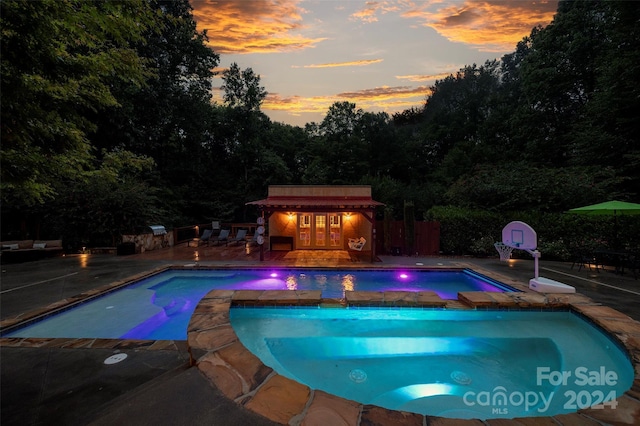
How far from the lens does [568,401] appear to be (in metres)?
3.61

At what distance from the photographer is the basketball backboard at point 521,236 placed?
7.16 metres

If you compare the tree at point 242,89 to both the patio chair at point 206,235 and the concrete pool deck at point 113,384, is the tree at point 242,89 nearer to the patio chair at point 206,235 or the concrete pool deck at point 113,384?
the patio chair at point 206,235

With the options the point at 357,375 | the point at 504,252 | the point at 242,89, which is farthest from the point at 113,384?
the point at 242,89

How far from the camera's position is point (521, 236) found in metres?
7.53

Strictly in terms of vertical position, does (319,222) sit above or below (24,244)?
above

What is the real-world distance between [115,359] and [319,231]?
12.2 m

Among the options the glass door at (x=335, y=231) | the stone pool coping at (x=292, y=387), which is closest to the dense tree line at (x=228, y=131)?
the stone pool coping at (x=292, y=387)

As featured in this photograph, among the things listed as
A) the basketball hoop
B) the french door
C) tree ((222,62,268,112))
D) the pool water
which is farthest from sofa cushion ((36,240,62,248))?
the basketball hoop

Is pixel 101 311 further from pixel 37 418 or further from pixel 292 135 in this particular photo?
pixel 292 135

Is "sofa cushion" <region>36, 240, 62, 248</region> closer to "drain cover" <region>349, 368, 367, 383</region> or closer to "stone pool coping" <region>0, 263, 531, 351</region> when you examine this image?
"stone pool coping" <region>0, 263, 531, 351</region>

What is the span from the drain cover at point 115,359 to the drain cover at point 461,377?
4.62 metres

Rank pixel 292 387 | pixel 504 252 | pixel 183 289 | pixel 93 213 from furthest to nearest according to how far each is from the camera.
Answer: pixel 93 213, pixel 504 252, pixel 183 289, pixel 292 387

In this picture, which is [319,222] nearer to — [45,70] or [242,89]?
[45,70]

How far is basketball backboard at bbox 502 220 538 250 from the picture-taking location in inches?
282
